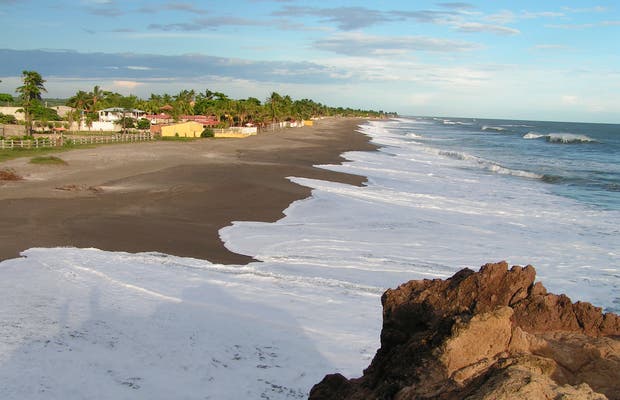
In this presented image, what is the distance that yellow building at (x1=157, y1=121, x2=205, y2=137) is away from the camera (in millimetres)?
63625

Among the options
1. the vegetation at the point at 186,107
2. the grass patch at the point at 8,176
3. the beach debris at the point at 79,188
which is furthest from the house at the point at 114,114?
the beach debris at the point at 79,188

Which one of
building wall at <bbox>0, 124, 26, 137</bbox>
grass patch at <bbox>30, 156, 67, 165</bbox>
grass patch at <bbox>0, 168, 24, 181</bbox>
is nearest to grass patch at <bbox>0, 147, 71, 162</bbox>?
grass patch at <bbox>30, 156, 67, 165</bbox>

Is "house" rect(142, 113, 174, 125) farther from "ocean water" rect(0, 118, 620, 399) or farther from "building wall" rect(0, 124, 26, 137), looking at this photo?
A: "ocean water" rect(0, 118, 620, 399)

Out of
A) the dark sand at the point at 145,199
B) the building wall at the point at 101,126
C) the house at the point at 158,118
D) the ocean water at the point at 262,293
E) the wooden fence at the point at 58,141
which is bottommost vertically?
the ocean water at the point at 262,293

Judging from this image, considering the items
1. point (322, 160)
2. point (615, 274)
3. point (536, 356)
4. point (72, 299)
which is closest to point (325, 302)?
point (72, 299)

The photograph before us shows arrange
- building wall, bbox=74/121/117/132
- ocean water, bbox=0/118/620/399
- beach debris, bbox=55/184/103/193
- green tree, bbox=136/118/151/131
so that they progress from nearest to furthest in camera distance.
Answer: ocean water, bbox=0/118/620/399 < beach debris, bbox=55/184/103/193 < building wall, bbox=74/121/117/132 < green tree, bbox=136/118/151/131

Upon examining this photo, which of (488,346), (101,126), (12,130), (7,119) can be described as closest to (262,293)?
(488,346)

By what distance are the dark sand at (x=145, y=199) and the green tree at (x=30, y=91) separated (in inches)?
611

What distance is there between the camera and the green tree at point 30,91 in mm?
52844

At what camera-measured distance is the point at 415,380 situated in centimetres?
402

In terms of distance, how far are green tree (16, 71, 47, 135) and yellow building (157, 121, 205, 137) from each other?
12.8m

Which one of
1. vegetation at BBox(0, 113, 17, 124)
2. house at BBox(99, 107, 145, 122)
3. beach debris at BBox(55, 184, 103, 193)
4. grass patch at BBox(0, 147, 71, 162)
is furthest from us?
house at BBox(99, 107, 145, 122)

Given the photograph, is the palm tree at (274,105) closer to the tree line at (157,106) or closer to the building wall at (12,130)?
the tree line at (157,106)

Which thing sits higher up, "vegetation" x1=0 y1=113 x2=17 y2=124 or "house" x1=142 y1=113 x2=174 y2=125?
"house" x1=142 y1=113 x2=174 y2=125
